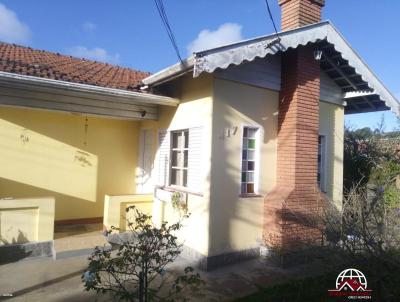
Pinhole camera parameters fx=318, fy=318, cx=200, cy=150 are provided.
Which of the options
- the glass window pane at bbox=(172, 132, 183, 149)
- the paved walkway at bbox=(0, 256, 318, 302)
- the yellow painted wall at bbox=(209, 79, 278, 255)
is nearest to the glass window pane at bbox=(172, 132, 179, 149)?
the glass window pane at bbox=(172, 132, 183, 149)

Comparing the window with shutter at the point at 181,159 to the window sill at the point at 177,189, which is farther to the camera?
the window with shutter at the point at 181,159

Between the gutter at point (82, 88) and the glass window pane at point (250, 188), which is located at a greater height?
the gutter at point (82, 88)

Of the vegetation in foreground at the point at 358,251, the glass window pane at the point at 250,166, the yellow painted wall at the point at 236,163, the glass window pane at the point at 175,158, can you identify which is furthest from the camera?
the glass window pane at the point at 175,158

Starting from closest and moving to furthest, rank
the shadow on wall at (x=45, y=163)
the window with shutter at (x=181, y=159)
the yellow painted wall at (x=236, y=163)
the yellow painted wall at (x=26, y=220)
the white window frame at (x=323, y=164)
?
the yellow painted wall at (x=26, y=220) → the yellow painted wall at (x=236, y=163) → the window with shutter at (x=181, y=159) → the shadow on wall at (x=45, y=163) → the white window frame at (x=323, y=164)

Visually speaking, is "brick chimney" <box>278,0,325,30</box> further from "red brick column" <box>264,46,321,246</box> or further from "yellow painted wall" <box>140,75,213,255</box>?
"yellow painted wall" <box>140,75,213,255</box>

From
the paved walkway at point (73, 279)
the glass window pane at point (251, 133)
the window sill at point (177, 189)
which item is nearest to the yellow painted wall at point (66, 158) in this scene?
the window sill at point (177, 189)

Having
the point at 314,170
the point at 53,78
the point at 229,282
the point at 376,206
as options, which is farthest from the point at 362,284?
the point at 53,78

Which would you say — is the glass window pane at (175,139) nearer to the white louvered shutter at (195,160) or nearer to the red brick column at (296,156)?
the white louvered shutter at (195,160)

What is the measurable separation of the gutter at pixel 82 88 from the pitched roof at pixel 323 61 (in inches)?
19.0

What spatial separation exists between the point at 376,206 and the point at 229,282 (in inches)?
120

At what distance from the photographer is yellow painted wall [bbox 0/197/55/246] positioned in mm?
6852

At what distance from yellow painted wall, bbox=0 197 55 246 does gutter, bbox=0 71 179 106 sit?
8.38 feet

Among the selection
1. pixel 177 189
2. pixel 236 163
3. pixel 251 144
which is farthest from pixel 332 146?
pixel 177 189

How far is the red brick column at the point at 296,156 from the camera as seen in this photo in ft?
24.6
